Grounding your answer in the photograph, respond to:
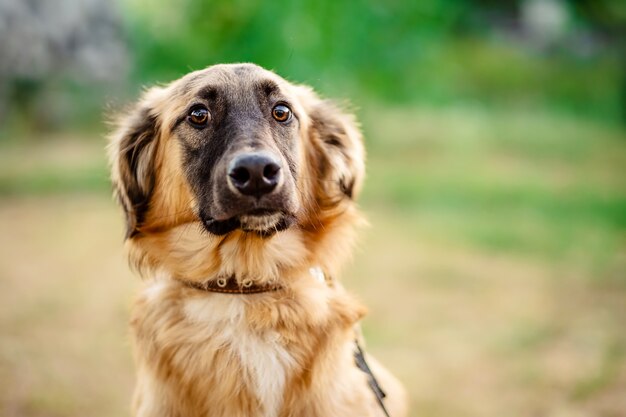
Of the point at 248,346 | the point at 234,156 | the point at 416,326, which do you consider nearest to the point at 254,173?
the point at 234,156

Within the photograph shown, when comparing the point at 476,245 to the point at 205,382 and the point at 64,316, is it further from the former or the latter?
the point at 205,382

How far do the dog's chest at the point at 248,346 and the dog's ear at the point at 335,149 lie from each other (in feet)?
2.54

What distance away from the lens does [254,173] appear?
110 inches

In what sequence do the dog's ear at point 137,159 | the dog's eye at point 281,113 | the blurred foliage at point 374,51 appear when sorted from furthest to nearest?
the blurred foliage at point 374,51 < the dog's ear at point 137,159 < the dog's eye at point 281,113

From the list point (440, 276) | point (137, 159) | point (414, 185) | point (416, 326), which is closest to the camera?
point (137, 159)

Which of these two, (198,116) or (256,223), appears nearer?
(256,223)

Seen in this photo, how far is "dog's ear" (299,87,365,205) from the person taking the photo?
352 cm

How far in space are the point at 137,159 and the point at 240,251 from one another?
0.75m

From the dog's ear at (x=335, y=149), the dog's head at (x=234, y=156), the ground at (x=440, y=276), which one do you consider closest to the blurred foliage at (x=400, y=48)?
the ground at (x=440, y=276)

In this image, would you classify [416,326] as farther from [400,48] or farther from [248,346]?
[400,48]

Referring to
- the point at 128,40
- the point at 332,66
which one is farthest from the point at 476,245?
the point at 128,40

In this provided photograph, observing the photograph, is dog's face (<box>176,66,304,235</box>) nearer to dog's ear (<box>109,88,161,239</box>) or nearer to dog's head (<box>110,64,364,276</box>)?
dog's head (<box>110,64,364,276</box>)

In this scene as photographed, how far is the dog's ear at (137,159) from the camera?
11.2 ft

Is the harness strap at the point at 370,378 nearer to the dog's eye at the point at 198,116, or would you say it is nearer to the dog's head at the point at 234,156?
the dog's head at the point at 234,156
